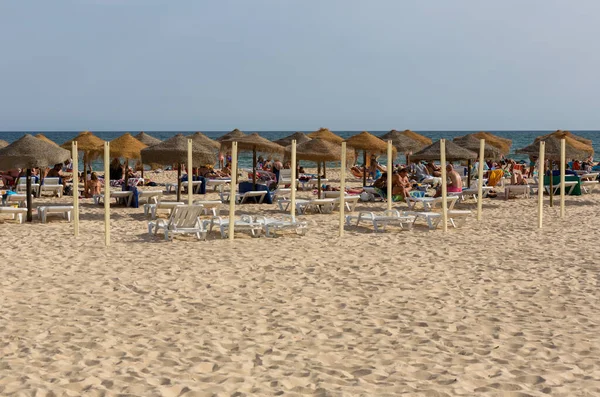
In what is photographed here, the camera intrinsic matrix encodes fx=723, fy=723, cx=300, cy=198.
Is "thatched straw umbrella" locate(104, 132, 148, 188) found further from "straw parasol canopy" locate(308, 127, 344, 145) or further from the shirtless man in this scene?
"straw parasol canopy" locate(308, 127, 344, 145)

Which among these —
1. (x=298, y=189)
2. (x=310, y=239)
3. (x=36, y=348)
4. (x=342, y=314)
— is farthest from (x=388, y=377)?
(x=298, y=189)

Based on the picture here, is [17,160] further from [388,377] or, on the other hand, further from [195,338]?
[388,377]

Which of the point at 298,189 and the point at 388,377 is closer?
the point at 388,377

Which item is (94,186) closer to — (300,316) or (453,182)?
(453,182)

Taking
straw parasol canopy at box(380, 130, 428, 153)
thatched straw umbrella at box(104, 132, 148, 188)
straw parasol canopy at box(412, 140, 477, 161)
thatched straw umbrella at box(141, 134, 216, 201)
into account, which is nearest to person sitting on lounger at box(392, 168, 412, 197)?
straw parasol canopy at box(412, 140, 477, 161)

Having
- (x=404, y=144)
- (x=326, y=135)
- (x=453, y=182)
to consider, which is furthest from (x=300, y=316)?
(x=326, y=135)

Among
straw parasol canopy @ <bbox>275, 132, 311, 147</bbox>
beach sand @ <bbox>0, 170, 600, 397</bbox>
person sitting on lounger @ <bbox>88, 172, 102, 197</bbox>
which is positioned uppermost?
straw parasol canopy @ <bbox>275, 132, 311, 147</bbox>

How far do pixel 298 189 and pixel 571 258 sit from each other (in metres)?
11.7

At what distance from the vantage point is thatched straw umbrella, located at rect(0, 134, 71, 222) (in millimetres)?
12688

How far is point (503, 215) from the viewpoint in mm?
14406

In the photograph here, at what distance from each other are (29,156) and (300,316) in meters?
8.09

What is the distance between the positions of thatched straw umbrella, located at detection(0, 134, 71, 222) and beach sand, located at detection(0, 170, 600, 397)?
219 centimetres

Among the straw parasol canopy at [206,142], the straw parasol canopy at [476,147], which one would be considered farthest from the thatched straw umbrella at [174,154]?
the straw parasol canopy at [476,147]

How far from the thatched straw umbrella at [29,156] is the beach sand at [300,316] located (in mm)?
2194
